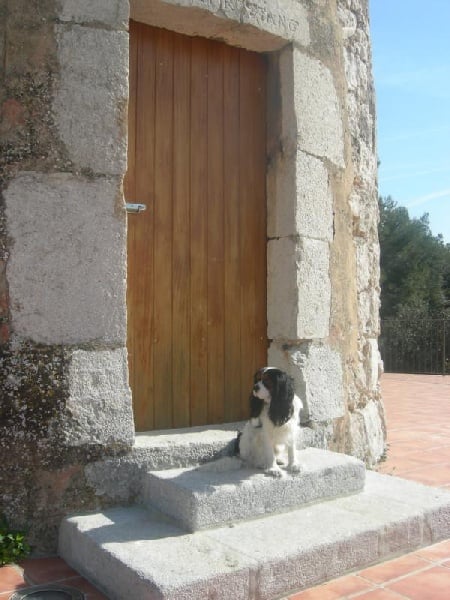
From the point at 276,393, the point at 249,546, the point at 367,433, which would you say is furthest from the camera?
the point at 367,433

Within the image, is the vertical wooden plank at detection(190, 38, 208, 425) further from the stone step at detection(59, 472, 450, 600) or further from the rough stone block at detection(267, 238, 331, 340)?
the stone step at detection(59, 472, 450, 600)

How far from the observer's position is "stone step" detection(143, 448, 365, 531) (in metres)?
2.62

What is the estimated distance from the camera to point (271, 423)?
2.88m

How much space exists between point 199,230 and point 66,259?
948mm

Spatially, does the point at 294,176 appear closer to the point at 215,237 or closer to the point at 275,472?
the point at 215,237

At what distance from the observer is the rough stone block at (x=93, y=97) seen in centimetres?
292

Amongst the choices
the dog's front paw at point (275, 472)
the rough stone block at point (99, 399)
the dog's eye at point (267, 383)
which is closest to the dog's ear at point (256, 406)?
the dog's eye at point (267, 383)

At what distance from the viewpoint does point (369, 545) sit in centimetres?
266

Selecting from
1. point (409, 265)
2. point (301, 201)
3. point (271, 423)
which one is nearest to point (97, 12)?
point (301, 201)

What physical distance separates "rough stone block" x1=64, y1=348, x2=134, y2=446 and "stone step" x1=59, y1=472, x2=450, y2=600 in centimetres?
37

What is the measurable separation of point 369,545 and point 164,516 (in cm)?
92

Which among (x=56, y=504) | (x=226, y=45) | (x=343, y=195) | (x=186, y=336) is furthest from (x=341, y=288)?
(x=56, y=504)

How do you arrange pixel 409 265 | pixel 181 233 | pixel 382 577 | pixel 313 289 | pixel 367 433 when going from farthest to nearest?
1. pixel 409 265
2. pixel 367 433
3. pixel 313 289
4. pixel 181 233
5. pixel 382 577

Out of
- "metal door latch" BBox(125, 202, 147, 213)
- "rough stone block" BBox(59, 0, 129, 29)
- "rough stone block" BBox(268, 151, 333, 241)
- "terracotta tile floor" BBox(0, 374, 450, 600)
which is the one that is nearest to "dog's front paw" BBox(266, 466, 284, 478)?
"terracotta tile floor" BBox(0, 374, 450, 600)
